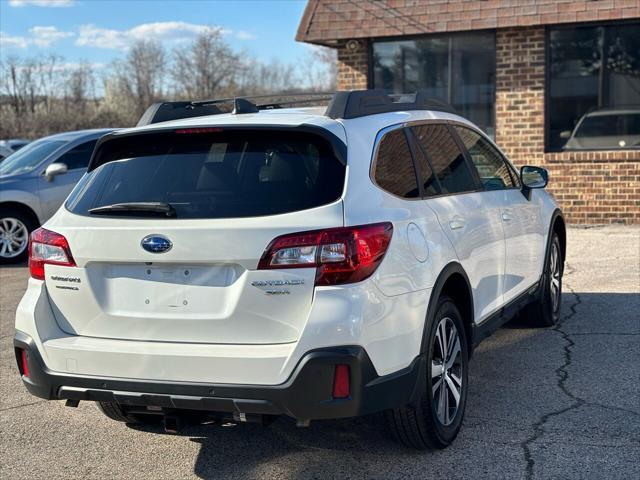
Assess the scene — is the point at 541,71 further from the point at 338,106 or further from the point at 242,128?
the point at 242,128

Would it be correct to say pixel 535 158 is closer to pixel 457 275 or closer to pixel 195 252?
pixel 457 275

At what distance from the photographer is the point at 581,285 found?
8617 millimetres

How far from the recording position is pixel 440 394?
14.2 feet

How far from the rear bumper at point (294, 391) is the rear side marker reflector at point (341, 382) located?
0.06 ft

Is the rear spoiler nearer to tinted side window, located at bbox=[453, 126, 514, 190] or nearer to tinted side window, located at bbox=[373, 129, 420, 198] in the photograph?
tinted side window, located at bbox=[373, 129, 420, 198]

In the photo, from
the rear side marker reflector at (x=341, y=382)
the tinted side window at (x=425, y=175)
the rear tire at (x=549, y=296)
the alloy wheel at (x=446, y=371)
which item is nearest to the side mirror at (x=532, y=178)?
the rear tire at (x=549, y=296)

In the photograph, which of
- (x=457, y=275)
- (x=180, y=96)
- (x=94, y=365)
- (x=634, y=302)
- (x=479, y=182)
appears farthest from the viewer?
(x=180, y=96)

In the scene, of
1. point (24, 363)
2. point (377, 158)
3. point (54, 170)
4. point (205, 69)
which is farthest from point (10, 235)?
point (205, 69)

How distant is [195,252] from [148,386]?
622mm

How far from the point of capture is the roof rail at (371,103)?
4098mm

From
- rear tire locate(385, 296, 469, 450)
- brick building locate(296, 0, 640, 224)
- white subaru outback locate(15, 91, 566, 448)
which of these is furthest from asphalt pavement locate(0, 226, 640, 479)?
brick building locate(296, 0, 640, 224)

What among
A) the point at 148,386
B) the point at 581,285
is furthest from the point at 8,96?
the point at 148,386

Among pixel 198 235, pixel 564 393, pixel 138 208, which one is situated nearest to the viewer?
pixel 198 235

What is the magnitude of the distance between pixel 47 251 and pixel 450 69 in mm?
10635
